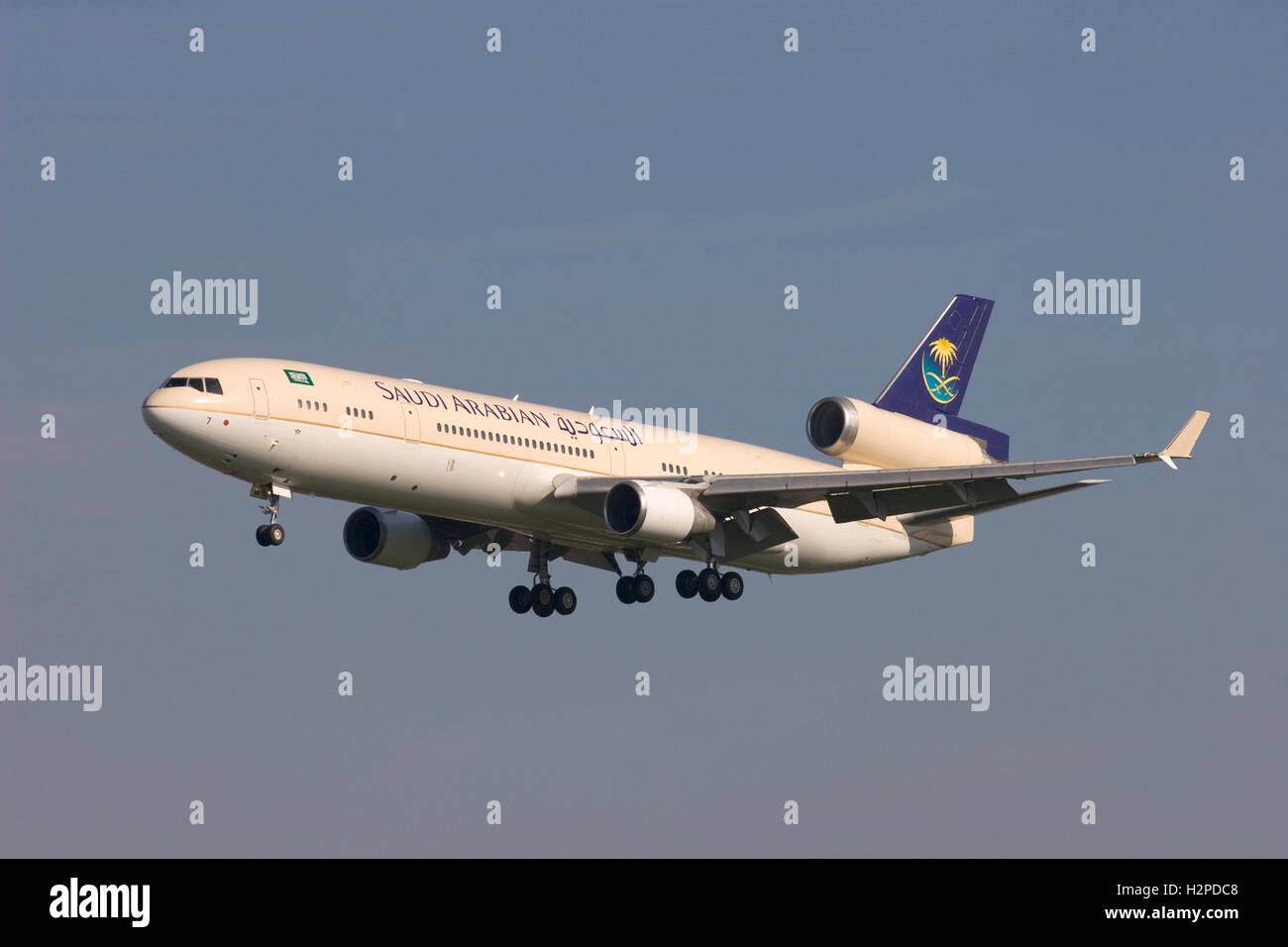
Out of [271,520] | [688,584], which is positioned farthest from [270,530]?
[688,584]

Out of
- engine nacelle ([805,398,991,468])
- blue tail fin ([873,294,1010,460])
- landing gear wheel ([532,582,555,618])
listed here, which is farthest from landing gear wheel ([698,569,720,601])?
blue tail fin ([873,294,1010,460])

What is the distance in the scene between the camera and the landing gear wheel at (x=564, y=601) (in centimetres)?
6425

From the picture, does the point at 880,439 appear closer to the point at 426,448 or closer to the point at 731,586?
the point at 731,586

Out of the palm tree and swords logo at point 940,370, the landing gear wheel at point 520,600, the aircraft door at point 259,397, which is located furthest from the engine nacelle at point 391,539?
the palm tree and swords logo at point 940,370

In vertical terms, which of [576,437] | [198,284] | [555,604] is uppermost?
[198,284]

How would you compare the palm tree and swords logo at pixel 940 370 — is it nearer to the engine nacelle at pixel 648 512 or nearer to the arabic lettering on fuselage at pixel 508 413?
the arabic lettering on fuselage at pixel 508 413

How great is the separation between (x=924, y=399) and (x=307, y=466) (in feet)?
81.9

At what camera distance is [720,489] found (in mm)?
60281

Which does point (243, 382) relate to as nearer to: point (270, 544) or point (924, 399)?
point (270, 544)

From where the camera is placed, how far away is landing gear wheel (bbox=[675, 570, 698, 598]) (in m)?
62.1

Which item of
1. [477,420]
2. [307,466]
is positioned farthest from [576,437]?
[307,466]

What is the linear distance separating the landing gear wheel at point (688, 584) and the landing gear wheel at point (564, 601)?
3858mm

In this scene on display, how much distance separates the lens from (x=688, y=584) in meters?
62.2

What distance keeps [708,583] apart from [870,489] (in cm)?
583
